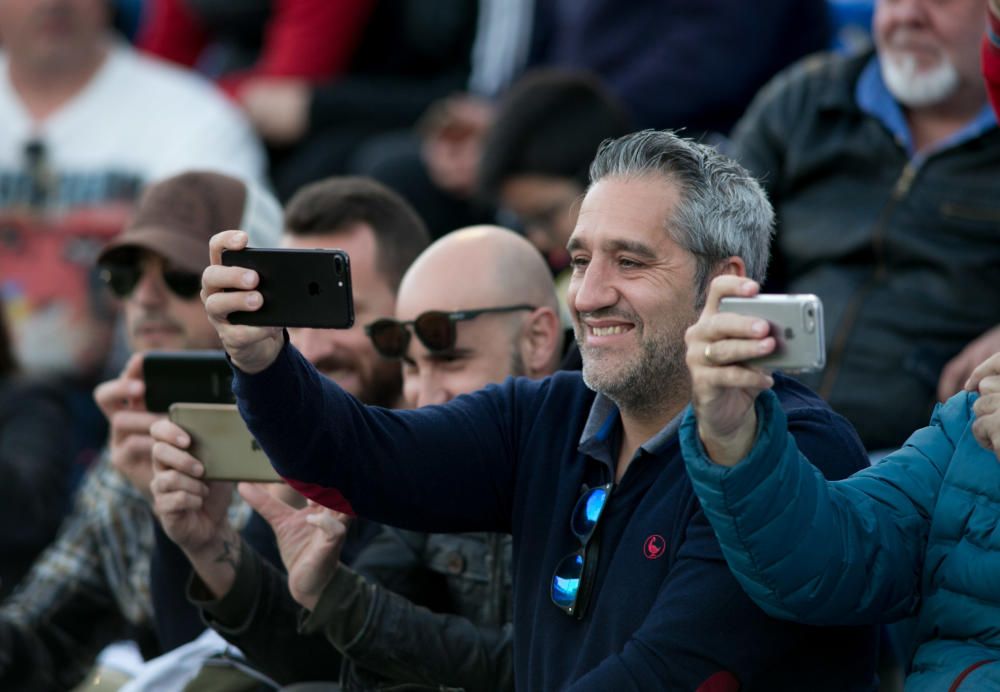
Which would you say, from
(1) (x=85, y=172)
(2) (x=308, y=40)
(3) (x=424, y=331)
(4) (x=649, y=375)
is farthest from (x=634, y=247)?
(2) (x=308, y=40)

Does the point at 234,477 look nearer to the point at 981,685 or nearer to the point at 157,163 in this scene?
the point at 981,685

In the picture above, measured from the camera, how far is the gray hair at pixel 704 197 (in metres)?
2.78

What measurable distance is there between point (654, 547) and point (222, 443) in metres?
1.03

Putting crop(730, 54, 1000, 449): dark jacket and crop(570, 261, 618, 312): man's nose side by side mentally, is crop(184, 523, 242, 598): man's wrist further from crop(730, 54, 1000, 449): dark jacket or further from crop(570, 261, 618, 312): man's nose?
crop(730, 54, 1000, 449): dark jacket

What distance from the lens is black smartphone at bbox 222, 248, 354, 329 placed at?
257 centimetres

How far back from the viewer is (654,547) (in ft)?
8.73

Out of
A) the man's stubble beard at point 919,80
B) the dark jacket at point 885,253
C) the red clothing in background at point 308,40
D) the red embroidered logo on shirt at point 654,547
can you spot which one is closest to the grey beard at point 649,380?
the red embroidered logo on shirt at point 654,547

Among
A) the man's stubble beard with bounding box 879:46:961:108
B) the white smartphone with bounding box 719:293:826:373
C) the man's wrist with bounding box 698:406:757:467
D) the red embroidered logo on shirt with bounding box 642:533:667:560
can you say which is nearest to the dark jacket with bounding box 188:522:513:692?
the red embroidered logo on shirt with bounding box 642:533:667:560

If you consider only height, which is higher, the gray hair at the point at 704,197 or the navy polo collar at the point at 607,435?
the gray hair at the point at 704,197

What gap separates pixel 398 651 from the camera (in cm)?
317

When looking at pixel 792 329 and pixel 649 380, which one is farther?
pixel 649 380

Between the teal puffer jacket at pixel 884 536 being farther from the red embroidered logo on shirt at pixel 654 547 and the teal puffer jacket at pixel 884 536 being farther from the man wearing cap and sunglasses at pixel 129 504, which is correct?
the man wearing cap and sunglasses at pixel 129 504

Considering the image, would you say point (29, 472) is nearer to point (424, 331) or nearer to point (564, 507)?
point (424, 331)

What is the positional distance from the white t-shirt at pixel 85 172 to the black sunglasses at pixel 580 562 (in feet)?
11.0
